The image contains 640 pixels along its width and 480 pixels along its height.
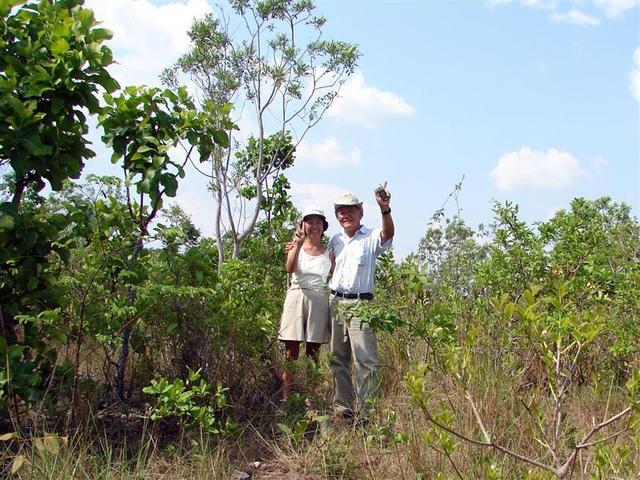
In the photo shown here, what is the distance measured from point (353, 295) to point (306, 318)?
446 millimetres

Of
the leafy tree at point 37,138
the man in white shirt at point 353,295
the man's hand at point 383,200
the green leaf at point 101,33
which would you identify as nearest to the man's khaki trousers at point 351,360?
the man in white shirt at point 353,295

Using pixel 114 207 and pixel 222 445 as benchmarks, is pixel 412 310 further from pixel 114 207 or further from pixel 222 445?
pixel 114 207

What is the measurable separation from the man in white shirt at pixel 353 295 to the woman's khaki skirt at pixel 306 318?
10 cm

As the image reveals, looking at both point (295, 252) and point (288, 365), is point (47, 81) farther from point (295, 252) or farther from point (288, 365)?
point (288, 365)

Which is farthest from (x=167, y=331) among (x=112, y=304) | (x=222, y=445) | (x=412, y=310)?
(x=412, y=310)

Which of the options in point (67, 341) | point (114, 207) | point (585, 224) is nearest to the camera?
point (67, 341)

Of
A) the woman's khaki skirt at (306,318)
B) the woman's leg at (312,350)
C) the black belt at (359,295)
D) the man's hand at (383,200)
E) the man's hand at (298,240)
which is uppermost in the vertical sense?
the man's hand at (383,200)

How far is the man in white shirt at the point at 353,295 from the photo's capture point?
14.5ft

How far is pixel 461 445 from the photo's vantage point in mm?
3418

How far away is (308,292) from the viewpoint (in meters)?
4.76

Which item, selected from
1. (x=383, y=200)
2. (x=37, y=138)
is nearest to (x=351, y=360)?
(x=383, y=200)

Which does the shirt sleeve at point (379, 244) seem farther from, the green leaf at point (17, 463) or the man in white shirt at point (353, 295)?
the green leaf at point (17, 463)

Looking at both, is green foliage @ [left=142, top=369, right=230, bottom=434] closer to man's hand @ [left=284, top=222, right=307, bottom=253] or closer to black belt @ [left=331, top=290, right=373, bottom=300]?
black belt @ [left=331, top=290, right=373, bottom=300]

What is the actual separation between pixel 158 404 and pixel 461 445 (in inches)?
68.4
